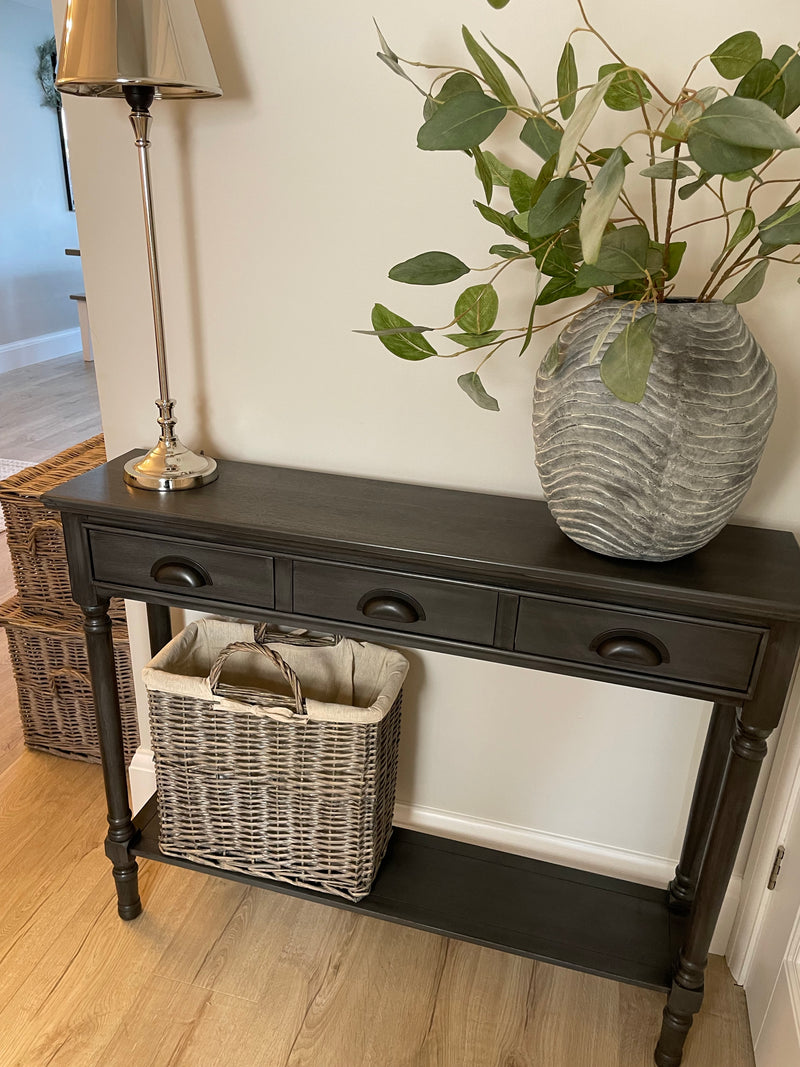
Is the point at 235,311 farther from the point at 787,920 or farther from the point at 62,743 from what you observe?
the point at 787,920

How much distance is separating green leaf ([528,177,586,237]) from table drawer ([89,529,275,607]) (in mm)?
638

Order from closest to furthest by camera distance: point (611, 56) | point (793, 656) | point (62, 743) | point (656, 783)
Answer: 1. point (793, 656)
2. point (611, 56)
3. point (656, 783)
4. point (62, 743)

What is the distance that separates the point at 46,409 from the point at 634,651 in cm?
436

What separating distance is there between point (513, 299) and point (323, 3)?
0.53 metres

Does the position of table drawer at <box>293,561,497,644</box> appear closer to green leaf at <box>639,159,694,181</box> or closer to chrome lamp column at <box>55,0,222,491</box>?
green leaf at <box>639,159,694,181</box>

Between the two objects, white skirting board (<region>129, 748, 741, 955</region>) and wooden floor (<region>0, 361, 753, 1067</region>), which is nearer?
wooden floor (<region>0, 361, 753, 1067</region>)

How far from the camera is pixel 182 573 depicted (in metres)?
1.33

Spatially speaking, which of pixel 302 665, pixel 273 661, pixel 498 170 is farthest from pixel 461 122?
pixel 302 665

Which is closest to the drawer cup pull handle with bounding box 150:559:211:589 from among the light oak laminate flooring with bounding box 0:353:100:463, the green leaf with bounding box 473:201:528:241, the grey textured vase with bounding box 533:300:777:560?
the grey textured vase with bounding box 533:300:777:560

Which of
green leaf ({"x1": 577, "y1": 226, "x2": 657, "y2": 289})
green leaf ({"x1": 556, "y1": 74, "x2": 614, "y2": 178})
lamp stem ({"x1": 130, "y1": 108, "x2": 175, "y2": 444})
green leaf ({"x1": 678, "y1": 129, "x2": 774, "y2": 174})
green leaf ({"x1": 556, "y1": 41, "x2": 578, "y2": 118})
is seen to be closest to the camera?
green leaf ({"x1": 556, "y1": 74, "x2": 614, "y2": 178})

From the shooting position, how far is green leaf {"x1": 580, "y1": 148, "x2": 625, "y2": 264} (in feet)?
2.29

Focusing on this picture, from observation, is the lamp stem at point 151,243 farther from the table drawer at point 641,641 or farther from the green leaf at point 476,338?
the table drawer at point 641,641

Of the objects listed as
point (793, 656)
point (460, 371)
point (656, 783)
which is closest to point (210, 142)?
point (460, 371)

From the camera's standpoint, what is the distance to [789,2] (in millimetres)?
1119
